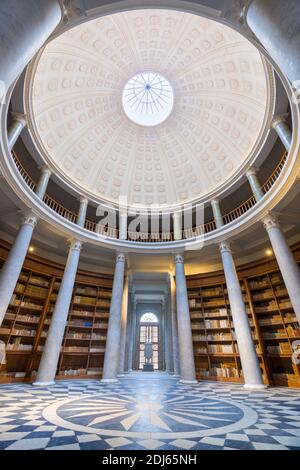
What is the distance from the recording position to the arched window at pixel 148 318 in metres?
20.8

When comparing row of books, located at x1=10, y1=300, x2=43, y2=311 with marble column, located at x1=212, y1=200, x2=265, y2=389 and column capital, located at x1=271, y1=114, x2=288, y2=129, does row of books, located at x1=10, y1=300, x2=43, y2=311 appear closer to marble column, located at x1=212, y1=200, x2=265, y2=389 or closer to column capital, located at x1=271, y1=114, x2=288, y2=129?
marble column, located at x1=212, y1=200, x2=265, y2=389

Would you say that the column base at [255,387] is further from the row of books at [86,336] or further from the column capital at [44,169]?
the column capital at [44,169]

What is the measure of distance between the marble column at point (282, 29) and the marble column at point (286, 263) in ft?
18.2

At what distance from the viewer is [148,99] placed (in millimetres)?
13469

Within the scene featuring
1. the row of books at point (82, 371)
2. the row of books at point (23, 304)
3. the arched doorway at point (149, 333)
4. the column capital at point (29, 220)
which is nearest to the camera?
the column capital at point (29, 220)

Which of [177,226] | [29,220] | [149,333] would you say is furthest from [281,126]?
[149,333]

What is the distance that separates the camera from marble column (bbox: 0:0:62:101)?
1.83 metres

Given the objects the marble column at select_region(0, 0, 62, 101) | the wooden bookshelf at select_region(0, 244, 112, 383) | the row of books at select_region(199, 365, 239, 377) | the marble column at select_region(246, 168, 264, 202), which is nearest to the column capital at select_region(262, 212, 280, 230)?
the marble column at select_region(246, 168, 264, 202)

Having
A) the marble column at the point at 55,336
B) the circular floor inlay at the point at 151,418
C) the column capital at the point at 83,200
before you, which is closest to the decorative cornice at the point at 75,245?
the marble column at the point at 55,336

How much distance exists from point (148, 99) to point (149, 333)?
18348mm

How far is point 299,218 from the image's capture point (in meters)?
7.65

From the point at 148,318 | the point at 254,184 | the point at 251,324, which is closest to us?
the point at 251,324

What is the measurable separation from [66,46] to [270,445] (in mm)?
13033

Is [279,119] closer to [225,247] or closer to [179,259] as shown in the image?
[225,247]
